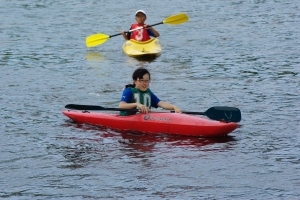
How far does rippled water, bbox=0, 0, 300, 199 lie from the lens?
661 centimetres

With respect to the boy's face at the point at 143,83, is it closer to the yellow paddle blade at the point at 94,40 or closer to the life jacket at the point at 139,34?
the life jacket at the point at 139,34

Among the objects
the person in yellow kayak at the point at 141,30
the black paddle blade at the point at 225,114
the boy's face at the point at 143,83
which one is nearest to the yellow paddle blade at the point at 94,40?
the person in yellow kayak at the point at 141,30

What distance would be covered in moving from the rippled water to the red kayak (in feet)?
0.37

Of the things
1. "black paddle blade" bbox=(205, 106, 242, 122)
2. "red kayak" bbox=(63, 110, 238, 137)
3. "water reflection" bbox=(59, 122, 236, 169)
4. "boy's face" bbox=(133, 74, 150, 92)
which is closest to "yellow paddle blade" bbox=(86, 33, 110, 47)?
"red kayak" bbox=(63, 110, 238, 137)

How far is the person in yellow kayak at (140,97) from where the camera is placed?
8.43 m

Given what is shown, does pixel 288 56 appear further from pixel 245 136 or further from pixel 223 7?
pixel 223 7

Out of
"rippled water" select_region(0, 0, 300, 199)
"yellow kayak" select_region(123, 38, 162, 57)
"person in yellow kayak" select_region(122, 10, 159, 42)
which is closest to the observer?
"rippled water" select_region(0, 0, 300, 199)

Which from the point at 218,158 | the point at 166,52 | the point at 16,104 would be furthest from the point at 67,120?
the point at 166,52

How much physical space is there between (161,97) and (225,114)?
259 cm

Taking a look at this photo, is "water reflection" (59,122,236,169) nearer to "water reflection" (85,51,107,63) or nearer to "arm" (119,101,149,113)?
"arm" (119,101,149,113)

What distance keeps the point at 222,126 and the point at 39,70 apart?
5849 millimetres

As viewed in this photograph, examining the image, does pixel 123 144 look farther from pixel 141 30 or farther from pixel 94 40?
pixel 94 40

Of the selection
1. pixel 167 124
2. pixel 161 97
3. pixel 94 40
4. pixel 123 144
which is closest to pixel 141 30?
pixel 94 40

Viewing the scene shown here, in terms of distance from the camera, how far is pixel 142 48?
14.3 meters
